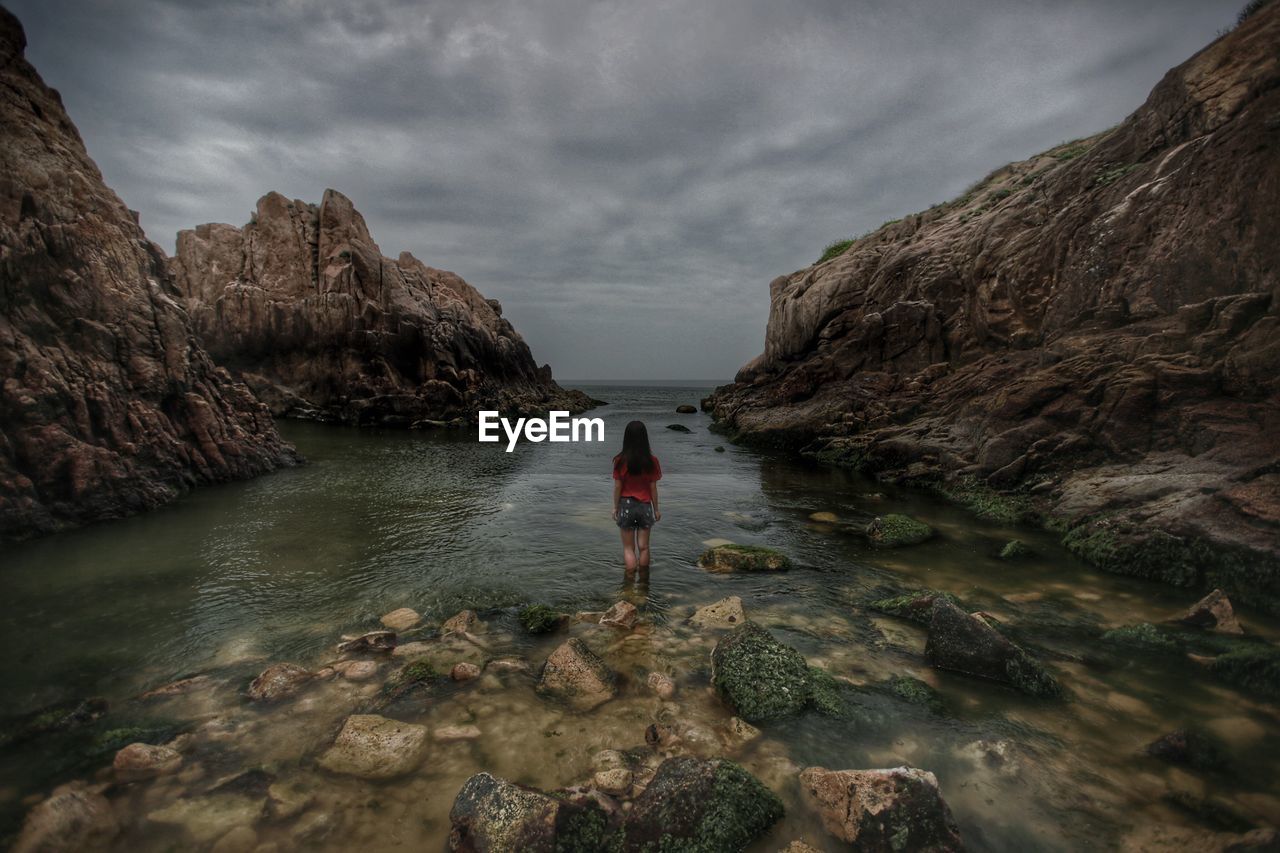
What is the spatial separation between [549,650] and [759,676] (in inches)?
108

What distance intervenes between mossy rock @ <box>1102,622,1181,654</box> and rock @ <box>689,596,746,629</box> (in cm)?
472

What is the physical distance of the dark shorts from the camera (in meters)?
8.77

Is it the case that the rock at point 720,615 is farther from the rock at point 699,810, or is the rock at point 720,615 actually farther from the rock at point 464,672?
the rock at point 699,810

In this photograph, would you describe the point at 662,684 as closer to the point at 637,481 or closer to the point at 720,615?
the point at 720,615

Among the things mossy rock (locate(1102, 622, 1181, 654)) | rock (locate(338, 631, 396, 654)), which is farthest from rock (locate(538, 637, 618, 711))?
mossy rock (locate(1102, 622, 1181, 654))

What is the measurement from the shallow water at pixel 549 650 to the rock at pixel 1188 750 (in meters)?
0.14

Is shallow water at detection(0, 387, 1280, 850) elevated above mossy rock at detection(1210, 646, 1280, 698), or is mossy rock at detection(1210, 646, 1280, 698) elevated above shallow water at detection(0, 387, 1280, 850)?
mossy rock at detection(1210, 646, 1280, 698)

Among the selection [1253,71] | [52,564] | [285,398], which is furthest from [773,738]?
[285,398]

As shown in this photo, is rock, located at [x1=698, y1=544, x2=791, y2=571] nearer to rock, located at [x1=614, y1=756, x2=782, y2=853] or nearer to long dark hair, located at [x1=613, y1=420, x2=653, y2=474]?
long dark hair, located at [x1=613, y1=420, x2=653, y2=474]

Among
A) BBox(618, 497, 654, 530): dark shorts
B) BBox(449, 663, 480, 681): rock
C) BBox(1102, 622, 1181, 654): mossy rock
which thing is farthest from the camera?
BBox(618, 497, 654, 530): dark shorts

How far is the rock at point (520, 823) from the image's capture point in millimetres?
3354

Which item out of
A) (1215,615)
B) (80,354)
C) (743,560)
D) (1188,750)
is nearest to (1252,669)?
(1215,615)

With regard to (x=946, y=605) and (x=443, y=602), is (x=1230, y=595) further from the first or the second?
(x=443, y=602)

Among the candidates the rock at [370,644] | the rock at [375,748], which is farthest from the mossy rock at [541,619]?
the rock at [375,748]
